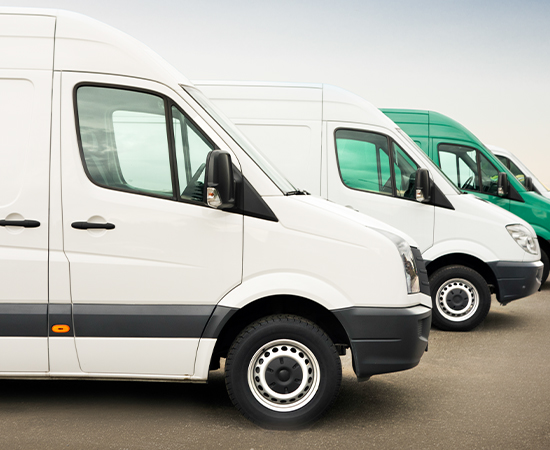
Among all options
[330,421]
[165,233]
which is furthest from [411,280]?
[165,233]

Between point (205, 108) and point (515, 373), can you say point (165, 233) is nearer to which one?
point (205, 108)

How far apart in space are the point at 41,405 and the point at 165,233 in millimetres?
1692

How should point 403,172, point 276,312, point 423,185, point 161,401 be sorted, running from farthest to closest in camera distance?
point 403,172
point 423,185
point 161,401
point 276,312

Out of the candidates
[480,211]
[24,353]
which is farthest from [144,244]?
[480,211]

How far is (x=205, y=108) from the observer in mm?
4531

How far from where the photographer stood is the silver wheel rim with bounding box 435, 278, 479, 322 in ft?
26.1

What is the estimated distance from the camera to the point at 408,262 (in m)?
4.60

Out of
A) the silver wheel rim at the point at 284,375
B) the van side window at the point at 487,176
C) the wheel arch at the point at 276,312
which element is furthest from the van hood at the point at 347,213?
the van side window at the point at 487,176

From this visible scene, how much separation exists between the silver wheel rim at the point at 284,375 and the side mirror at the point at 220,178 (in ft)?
3.27

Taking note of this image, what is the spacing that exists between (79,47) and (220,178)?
1.29 m

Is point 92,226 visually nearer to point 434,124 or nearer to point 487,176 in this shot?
point 434,124

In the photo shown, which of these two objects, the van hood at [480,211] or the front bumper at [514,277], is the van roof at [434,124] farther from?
the front bumper at [514,277]

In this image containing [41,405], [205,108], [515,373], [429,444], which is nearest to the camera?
[429,444]

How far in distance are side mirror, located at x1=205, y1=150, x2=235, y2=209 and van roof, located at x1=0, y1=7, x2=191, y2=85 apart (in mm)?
716
